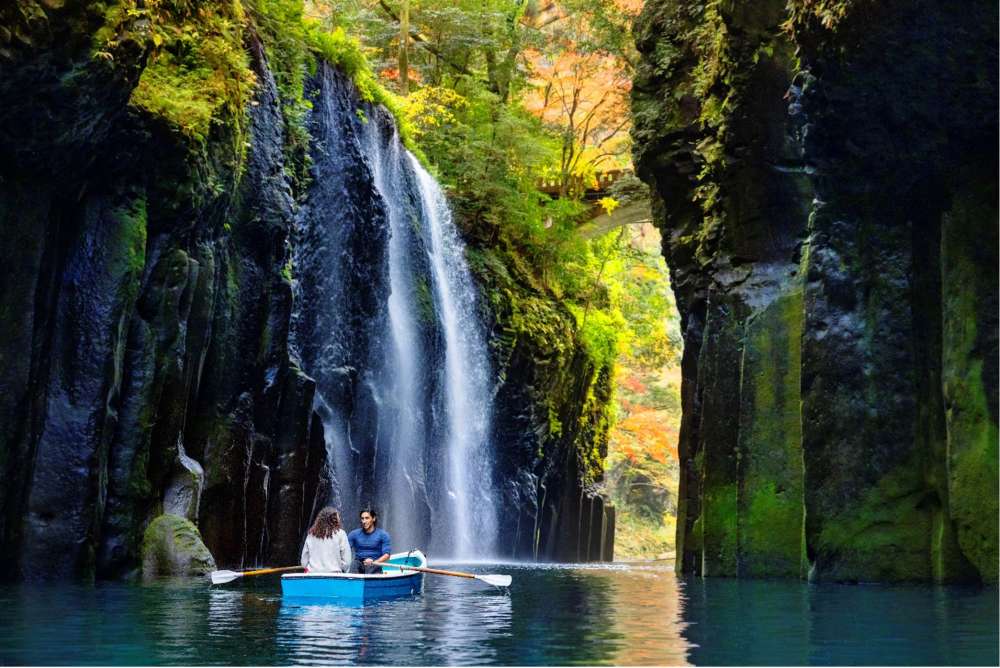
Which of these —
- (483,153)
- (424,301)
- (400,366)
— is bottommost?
(400,366)

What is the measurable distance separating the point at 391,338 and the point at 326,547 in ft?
44.7

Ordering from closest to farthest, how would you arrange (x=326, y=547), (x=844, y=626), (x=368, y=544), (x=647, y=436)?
1. (x=844, y=626)
2. (x=326, y=547)
3. (x=368, y=544)
4. (x=647, y=436)

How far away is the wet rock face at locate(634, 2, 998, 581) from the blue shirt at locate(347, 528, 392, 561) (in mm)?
5969

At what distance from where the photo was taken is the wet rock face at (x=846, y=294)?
14242 millimetres

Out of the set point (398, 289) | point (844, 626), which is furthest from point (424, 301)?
point (844, 626)

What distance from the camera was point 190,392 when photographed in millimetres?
19375

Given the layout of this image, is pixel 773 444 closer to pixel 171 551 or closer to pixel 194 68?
pixel 171 551

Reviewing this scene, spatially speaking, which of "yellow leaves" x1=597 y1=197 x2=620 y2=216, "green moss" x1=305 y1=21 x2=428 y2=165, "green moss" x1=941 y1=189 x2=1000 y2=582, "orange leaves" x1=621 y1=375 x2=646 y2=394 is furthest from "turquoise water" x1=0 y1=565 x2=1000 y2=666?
"orange leaves" x1=621 y1=375 x2=646 y2=394

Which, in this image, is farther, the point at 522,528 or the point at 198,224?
the point at 522,528

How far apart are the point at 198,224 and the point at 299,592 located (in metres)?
7.72

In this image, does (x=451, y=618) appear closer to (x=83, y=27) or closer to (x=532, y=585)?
(x=532, y=585)

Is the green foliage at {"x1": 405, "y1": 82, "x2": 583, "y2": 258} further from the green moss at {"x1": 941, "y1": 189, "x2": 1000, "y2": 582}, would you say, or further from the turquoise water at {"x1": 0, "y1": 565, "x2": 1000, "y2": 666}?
A: the turquoise water at {"x1": 0, "y1": 565, "x2": 1000, "y2": 666}

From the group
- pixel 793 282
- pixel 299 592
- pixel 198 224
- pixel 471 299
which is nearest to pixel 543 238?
pixel 471 299

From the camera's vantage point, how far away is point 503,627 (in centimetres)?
1038
